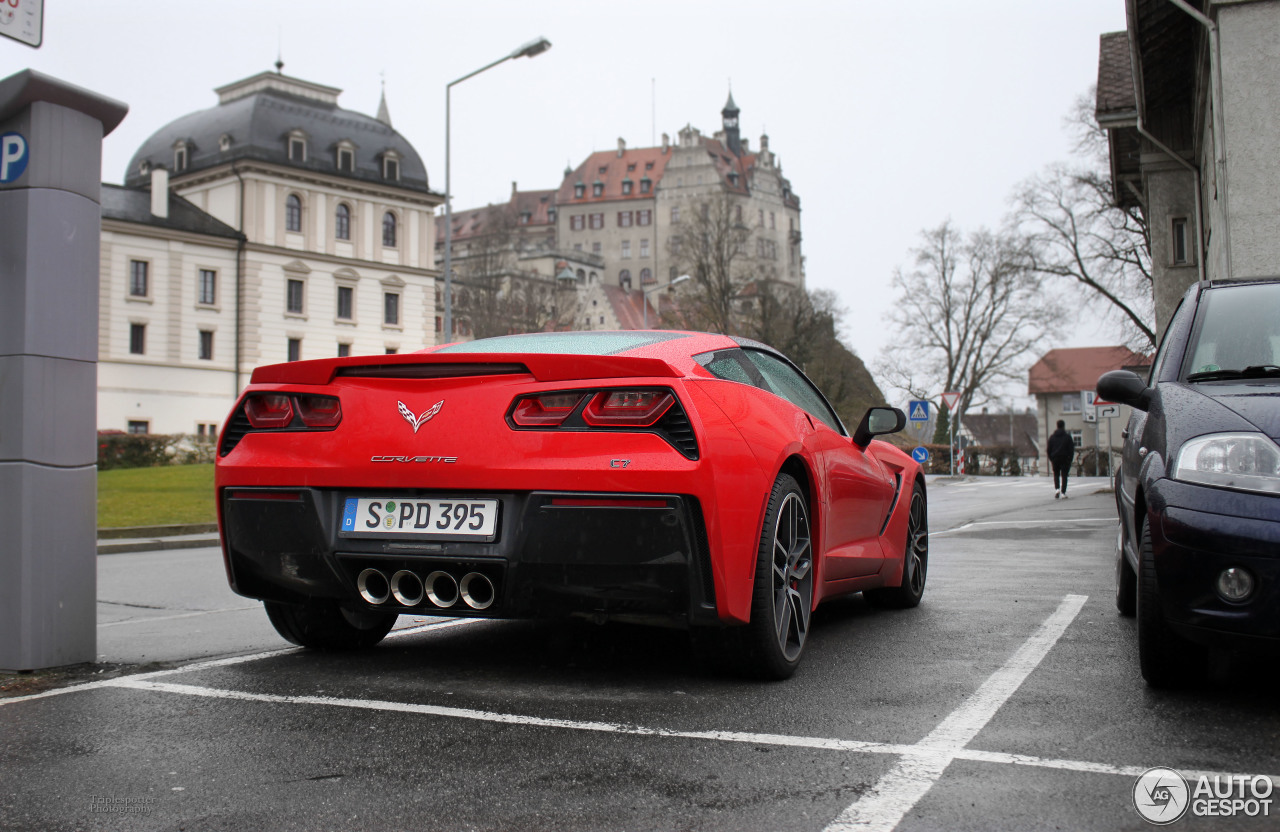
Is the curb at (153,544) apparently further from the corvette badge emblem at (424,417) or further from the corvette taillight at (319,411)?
the corvette badge emblem at (424,417)

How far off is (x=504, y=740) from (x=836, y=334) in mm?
66075

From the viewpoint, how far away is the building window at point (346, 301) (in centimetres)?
6500

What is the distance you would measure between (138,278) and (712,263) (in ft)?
93.1

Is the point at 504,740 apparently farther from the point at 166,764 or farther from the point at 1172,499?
the point at 1172,499

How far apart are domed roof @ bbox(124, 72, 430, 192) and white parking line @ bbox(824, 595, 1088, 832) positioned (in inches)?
2427

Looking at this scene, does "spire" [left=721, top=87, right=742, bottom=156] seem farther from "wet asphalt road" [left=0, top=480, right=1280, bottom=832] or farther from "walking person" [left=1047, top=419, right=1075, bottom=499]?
Answer: "wet asphalt road" [left=0, top=480, right=1280, bottom=832]

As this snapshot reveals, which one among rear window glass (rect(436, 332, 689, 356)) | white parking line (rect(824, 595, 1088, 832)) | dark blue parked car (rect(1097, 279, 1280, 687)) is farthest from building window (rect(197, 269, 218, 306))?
dark blue parked car (rect(1097, 279, 1280, 687))

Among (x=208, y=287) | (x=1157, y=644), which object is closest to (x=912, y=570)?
(x=1157, y=644)

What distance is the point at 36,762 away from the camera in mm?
3406

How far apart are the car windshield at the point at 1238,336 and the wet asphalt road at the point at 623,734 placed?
44.6 inches

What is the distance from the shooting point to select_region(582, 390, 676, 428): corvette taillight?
4086 millimetres

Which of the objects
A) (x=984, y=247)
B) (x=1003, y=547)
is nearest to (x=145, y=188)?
(x=984, y=247)

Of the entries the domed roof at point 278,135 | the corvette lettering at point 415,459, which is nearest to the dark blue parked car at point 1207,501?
the corvette lettering at point 415,459
